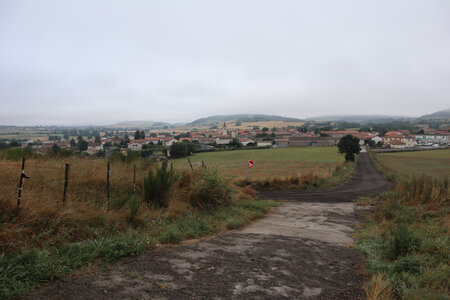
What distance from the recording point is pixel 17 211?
4.73m

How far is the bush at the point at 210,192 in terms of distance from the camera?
9.04 metres

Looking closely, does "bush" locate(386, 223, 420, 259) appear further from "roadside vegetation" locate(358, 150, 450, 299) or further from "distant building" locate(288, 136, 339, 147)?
"distant building" locate(288, 136, 339, 147)

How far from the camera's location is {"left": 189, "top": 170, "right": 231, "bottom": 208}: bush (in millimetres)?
9039

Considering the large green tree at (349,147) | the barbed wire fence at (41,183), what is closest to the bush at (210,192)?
the barbed wire fence at (41,183)

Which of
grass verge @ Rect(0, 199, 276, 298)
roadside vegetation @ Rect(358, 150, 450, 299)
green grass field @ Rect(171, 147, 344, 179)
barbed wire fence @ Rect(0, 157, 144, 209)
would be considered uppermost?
barbed wire fence @ Rect(0, 157, 144, 209)

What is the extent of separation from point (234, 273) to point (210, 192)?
5.14m

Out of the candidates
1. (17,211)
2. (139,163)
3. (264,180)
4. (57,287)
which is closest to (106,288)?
(57,287)

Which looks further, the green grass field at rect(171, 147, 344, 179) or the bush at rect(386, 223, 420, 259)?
the green grass field at rect(171, 147, 344, 179)

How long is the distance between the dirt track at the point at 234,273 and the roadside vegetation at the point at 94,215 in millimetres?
377

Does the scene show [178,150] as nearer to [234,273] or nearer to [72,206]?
[72,206]

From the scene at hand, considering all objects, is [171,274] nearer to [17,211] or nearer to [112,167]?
[17,211]

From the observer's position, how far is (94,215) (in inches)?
219

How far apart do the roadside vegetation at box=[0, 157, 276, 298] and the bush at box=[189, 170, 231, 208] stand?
0.03 metres

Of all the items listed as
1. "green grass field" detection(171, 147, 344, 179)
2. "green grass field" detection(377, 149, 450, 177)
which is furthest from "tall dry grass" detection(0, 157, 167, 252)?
"green grass field" detection(377, 149, 450, 177)
